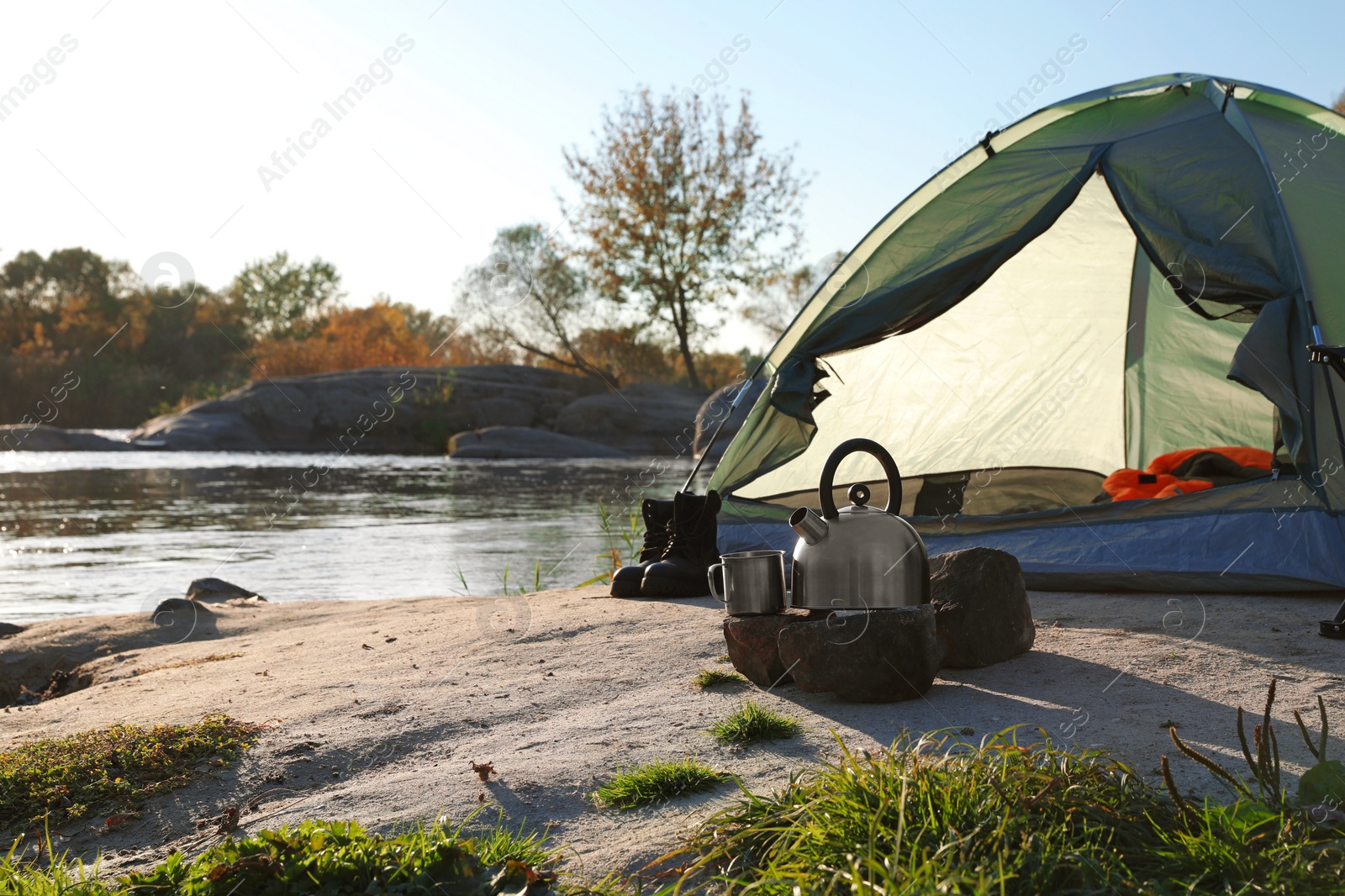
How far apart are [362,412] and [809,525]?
18.4m

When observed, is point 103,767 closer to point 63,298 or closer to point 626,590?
point 626,590

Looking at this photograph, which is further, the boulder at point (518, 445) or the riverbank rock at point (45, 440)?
the riverbank rock at point (45, 440)

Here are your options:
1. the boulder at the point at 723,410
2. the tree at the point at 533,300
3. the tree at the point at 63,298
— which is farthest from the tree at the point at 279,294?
the boulder at the point at 723,410

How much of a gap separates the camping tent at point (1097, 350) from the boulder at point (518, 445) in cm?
1290

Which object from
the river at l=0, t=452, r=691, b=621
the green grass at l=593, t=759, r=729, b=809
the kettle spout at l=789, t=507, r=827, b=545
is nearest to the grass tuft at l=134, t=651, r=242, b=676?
the river at l=0, t=452, r=691, b=621

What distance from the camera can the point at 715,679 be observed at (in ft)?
10.7

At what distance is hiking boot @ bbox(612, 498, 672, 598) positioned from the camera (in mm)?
4996

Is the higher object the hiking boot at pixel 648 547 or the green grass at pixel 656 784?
the hiking boot at pixel 648 547

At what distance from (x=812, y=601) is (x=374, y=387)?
1883 cm

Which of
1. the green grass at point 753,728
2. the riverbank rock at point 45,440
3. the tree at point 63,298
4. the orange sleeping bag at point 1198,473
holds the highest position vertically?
the tree at point 63,298

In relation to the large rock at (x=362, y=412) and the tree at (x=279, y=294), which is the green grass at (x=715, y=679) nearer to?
the large rock at (x=362, y=412)

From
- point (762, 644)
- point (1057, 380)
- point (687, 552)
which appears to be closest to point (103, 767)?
point (762, 644)

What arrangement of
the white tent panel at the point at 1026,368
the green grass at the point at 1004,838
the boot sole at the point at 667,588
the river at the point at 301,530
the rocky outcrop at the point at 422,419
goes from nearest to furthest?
the green grass at the point at 1004,838
the boot sole at the point at 667,588
the white tent panel at the point at 1026,368
the river at the point at 301,530
the rocky outcrop at the point at 422,419

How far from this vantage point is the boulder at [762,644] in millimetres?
3127
